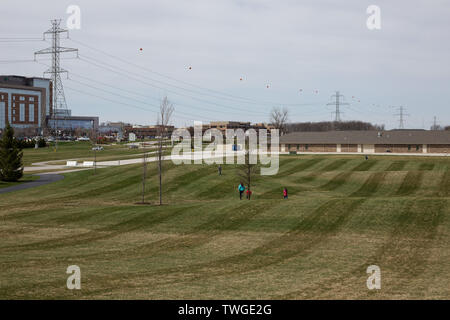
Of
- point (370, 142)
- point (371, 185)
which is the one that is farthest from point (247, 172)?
point (370, 142)

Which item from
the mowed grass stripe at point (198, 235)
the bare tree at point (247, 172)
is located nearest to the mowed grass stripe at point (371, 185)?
the bare tree at point (247, 172)

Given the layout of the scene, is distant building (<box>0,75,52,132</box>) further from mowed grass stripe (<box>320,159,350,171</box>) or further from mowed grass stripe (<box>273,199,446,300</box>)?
mowed grass stripe (<box>273,199,446,300</box>)

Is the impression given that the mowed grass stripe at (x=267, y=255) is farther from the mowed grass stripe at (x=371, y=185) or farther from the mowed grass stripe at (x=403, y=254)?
the mowed grass stripe at (x=371, y=185)

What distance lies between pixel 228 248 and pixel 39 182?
41.3m

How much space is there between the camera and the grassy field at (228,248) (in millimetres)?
12781

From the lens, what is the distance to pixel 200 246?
20.1 m

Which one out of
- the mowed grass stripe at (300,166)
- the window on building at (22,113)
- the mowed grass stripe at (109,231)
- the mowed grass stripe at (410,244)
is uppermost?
the window on building at (22,113)

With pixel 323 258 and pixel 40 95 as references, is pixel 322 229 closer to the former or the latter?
pixel 323 258

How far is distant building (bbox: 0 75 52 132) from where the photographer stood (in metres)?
170

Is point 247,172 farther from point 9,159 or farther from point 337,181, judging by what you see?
point 9,159

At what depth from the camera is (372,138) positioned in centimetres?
10469

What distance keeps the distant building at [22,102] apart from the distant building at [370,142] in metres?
107

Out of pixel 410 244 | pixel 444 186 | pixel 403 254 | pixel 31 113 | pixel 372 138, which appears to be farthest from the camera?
pixel 31 113

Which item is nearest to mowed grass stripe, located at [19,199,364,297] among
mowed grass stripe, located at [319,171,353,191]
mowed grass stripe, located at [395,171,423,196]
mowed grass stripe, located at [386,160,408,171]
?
mowed grass stripe, located at [395,171,423,196]
